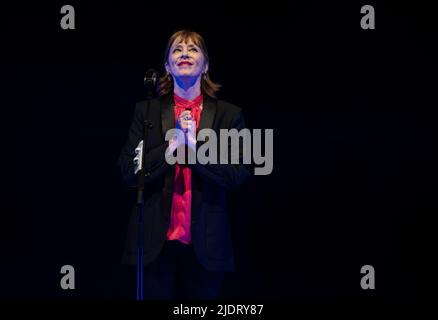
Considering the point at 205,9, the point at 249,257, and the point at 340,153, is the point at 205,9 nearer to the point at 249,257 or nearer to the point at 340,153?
the point at 340,153

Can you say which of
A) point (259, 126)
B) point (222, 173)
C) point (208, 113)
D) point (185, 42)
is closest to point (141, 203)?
point (222, 173)

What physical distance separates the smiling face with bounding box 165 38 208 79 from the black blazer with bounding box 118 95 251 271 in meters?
0.16

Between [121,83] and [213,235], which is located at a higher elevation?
[121,83]

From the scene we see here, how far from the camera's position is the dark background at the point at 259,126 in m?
4.73

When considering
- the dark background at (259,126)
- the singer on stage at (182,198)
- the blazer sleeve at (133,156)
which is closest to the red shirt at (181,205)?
the singer on stage at (182,198)

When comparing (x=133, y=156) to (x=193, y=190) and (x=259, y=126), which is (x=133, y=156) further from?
(x=259, y=126)

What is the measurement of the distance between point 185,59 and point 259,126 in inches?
36.7

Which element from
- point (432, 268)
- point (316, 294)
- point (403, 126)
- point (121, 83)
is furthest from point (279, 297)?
point (121, 83)

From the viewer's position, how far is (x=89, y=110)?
15.7ft

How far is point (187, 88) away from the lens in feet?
13.4

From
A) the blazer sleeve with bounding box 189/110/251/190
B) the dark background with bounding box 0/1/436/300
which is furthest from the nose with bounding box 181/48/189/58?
the dark background with bounding box 0/1/436/300

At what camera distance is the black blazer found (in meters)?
3.82

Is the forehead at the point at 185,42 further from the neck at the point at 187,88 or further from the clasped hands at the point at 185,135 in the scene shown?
the clasped hands at the point at 185,135

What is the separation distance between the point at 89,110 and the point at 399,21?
6.45ft
